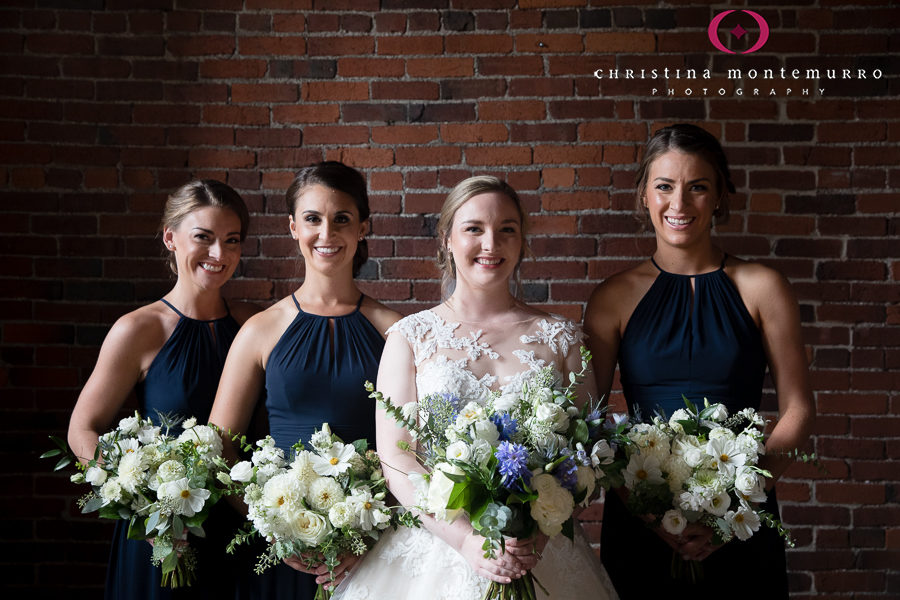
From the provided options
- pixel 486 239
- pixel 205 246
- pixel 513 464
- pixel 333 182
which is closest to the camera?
pixel 513 464

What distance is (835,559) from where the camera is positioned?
11.1ft

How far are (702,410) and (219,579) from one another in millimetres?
1791

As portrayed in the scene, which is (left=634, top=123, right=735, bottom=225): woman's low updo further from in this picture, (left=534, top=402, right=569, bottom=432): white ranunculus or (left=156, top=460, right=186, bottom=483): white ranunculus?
(left=156, top=460, right=186, bottom=483): white ranunculus

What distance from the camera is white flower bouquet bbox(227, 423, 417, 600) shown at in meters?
2.08

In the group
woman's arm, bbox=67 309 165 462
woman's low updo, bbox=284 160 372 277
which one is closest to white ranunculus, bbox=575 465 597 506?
woman's low updo, bbox=284 160 372 277

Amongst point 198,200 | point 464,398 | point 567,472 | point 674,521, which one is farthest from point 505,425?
point 198,200

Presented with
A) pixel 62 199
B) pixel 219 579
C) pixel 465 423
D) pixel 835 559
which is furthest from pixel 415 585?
pixel 62 199

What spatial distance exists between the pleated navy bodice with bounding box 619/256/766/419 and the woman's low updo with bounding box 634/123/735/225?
0.28 meters

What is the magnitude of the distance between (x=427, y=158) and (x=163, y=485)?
1.88m

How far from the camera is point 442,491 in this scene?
5.93ft

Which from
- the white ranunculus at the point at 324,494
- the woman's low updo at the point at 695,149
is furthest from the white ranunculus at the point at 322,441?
the woman's low updo at the point at 695,149

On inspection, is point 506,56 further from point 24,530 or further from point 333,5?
point 24,530

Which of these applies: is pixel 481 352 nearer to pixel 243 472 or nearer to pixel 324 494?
pixel 324 494

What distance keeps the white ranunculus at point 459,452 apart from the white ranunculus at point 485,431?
42 mm
